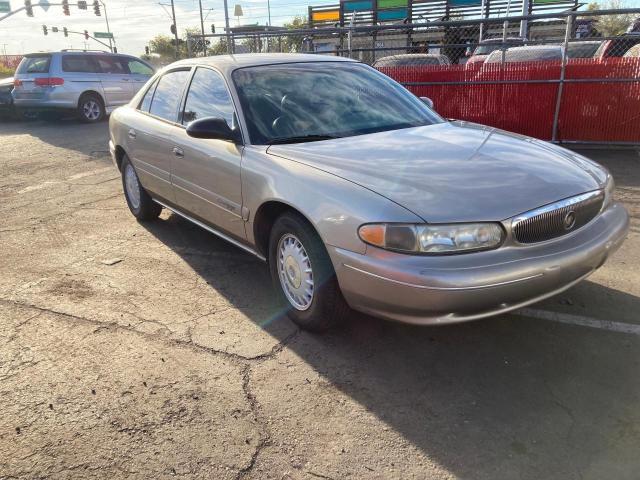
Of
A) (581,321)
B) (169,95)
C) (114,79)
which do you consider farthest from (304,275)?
(114,79)

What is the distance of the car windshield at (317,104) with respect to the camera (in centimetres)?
368

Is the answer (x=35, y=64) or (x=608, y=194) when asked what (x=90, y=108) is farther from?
(x=608, y=194)

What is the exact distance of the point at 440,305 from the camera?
8.52ft

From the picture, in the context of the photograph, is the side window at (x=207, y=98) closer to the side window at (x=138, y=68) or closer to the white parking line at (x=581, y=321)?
the white parking line at (x=581, y=321)

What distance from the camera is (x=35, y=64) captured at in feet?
45.5

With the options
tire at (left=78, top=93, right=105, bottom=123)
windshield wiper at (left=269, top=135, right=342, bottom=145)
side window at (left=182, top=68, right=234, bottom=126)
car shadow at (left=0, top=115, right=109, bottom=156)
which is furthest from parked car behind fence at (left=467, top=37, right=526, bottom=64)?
tire at (left=78, top=93, right=105, bottom=123)

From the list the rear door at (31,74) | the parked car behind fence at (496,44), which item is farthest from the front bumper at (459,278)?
the rear door at (31,74)

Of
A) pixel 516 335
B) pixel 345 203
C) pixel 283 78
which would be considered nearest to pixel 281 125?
pixel 283 78

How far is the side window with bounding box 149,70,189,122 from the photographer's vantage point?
181 inches

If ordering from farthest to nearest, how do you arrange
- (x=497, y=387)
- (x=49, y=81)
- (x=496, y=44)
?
(x=49, y=81) < (x=496, y=44) < (x=497, y=387)

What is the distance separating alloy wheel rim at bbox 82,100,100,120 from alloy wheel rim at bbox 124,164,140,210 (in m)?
9.70

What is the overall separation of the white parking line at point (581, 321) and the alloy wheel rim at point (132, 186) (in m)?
3.90

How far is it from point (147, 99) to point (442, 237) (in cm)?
366

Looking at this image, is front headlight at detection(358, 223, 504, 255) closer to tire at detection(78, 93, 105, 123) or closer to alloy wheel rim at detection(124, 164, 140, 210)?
alloy wheel rim at detection(124, 164, 140, 210)
